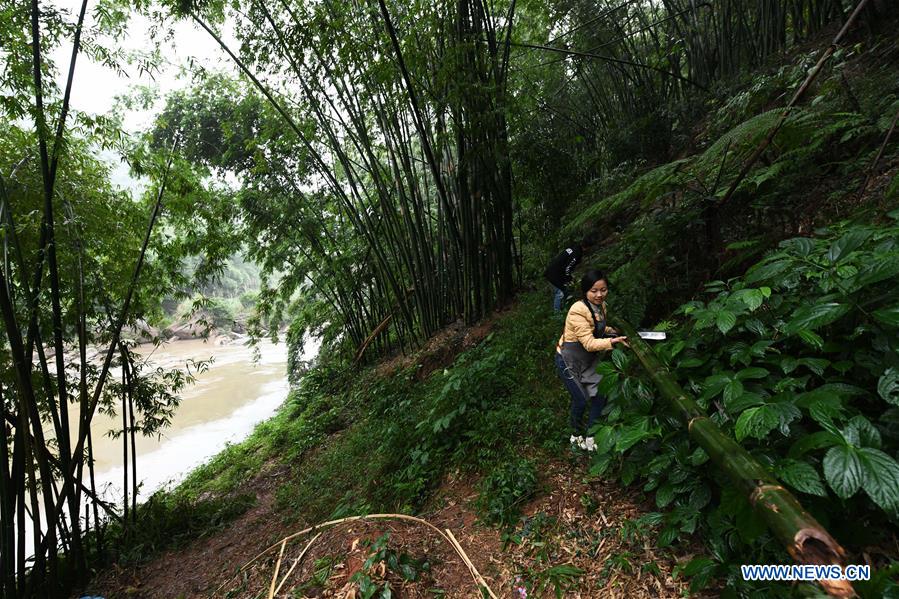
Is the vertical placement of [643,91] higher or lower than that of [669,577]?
higher

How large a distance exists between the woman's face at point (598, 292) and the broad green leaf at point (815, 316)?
92 cm

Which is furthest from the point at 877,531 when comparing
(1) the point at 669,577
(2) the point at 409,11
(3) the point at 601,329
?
(2) the point at 409,11

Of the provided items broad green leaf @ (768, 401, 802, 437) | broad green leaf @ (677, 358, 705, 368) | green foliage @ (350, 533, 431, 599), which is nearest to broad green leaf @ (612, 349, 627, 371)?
broad green leaf @ (677, 358, 705, 368)

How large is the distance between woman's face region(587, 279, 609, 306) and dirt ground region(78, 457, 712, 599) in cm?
84

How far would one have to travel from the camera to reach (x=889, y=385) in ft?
3.47

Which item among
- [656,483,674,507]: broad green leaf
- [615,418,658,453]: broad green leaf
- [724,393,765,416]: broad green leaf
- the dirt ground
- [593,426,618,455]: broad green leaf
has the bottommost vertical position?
the dirt ground

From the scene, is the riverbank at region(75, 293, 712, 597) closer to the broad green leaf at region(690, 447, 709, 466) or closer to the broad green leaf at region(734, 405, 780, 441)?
the broad green leaf at region(690, 447, 709, 466)

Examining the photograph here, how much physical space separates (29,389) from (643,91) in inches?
261

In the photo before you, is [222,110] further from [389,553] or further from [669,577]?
[669,577]

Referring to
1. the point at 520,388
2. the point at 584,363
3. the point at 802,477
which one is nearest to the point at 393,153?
the point at 520,388

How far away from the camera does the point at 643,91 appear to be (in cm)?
534

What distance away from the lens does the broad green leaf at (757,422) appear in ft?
3.60

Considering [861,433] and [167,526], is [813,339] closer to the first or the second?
[861,433]

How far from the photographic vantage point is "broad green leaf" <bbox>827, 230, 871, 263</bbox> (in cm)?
129
